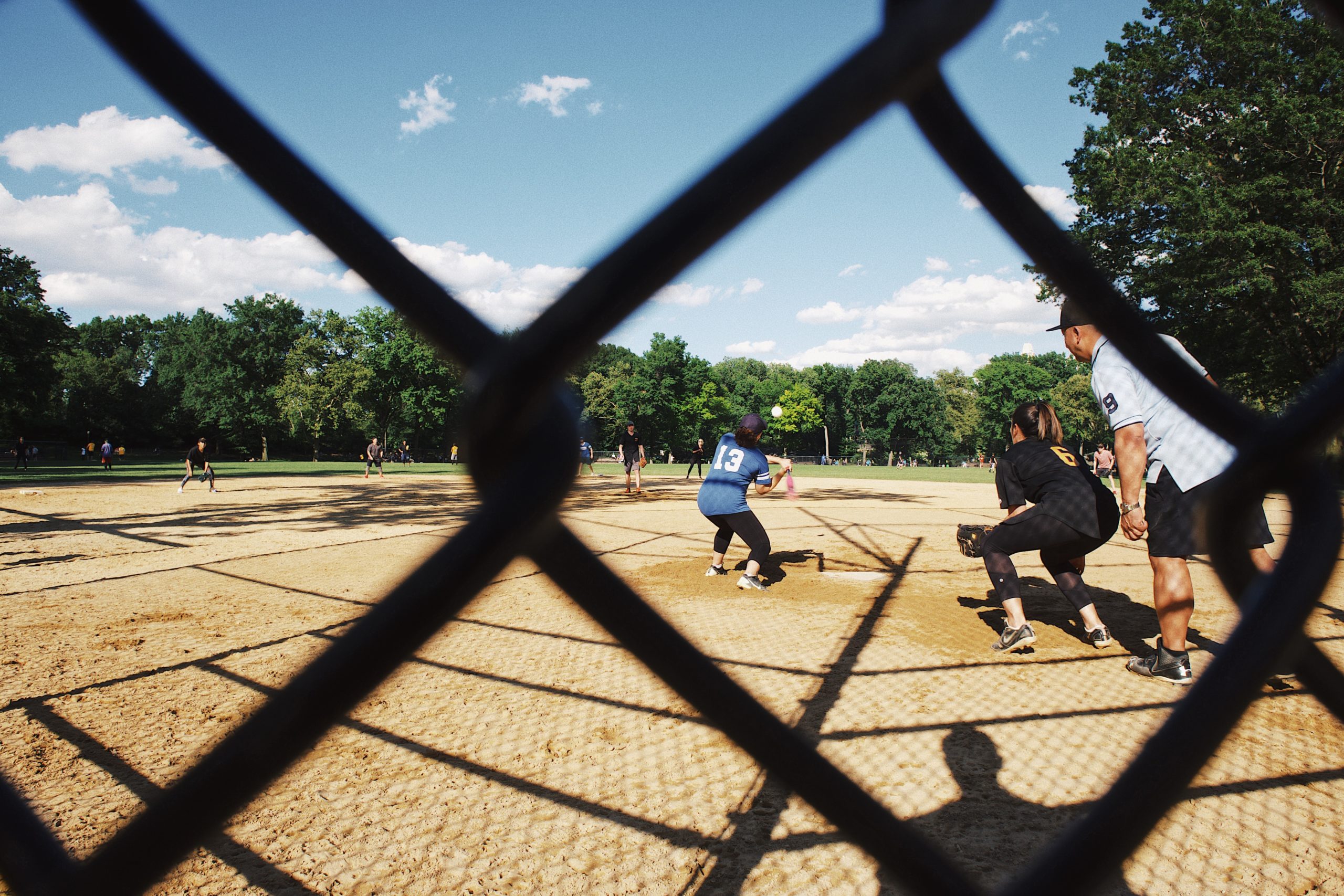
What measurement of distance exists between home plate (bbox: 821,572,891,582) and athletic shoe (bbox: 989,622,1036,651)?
213 centimetres

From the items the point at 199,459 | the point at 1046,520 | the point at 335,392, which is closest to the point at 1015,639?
the point at 1046,520

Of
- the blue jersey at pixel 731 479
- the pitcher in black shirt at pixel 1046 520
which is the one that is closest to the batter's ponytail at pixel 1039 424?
the pitcher in black shirt at pixel 1046 520

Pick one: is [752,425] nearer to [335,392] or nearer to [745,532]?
[745,532]

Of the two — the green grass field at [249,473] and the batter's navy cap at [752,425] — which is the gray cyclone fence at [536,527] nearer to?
the batter's navy cap at [752,425]

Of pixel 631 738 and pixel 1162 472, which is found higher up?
pixel 1162 472

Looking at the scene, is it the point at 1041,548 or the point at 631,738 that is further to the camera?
the point at 1041,548

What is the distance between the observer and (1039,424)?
15.1 ft

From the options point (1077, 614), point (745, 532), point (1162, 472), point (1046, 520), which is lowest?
point (1077, 614)

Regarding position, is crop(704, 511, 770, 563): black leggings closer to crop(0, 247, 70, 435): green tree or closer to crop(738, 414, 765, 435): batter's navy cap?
crop(738, 414, 765, 435): batter's navy cap

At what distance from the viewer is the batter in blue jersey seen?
19.8 feet

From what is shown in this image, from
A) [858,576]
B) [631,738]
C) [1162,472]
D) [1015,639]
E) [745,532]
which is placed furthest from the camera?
[858,576]

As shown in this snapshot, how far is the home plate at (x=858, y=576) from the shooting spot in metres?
6.27

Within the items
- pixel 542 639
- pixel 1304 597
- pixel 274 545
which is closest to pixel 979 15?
pixel 1304 597

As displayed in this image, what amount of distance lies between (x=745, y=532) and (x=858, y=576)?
1189mm
